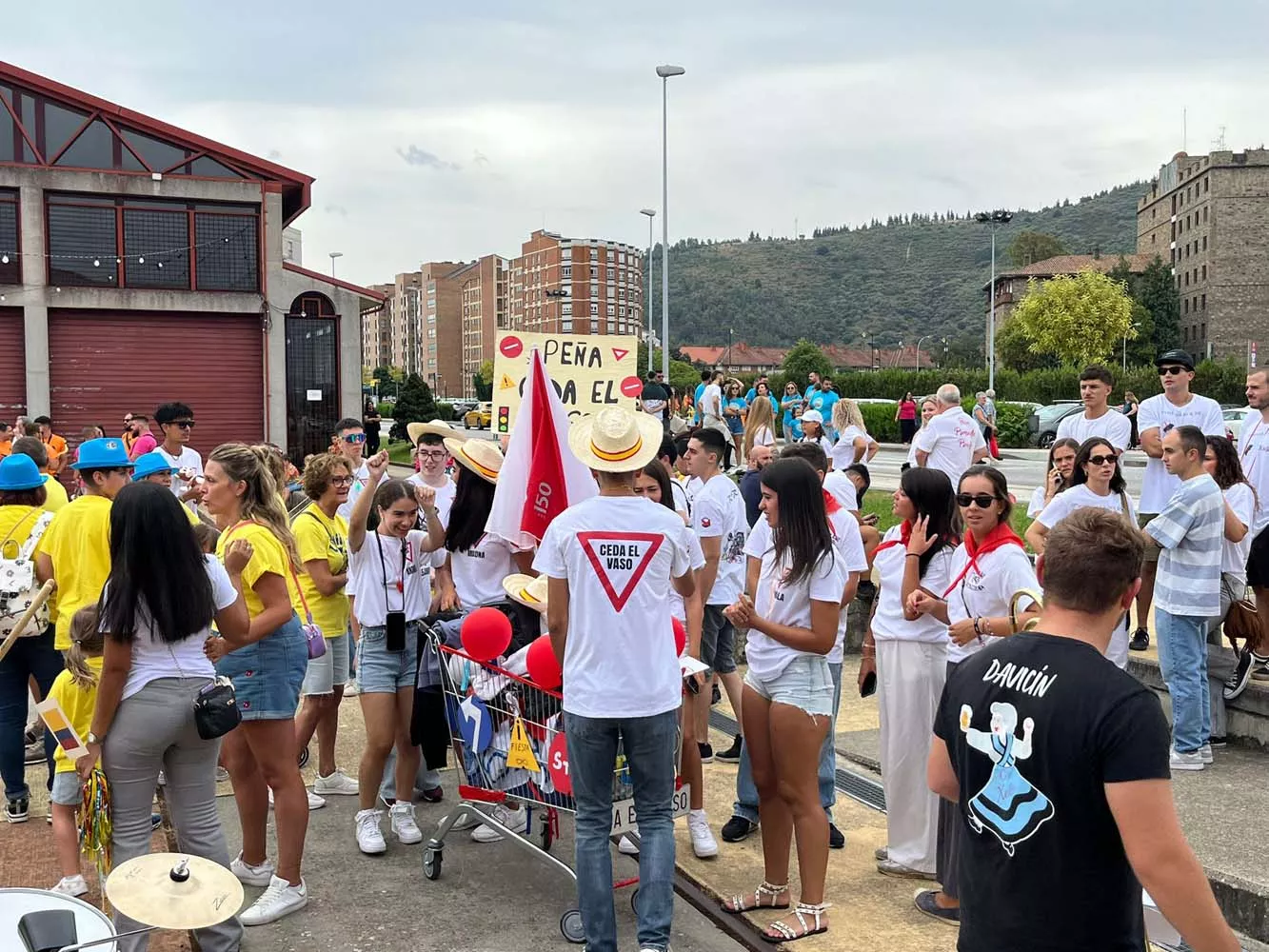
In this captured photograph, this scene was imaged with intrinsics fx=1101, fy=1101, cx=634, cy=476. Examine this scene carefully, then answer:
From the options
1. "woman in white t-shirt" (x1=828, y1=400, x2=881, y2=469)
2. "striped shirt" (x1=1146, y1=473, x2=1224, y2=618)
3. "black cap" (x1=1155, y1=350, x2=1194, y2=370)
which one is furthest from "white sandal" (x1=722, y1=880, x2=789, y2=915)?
"woman in white t-shirt" (x1=828, y1=400, x2=881, y2=469)

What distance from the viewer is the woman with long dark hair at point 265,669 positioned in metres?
4.79

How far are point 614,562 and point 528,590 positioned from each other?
130 cm

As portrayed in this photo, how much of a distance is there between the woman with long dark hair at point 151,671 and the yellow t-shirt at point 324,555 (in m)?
1.99

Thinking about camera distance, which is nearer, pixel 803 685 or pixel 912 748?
pixel 803 685

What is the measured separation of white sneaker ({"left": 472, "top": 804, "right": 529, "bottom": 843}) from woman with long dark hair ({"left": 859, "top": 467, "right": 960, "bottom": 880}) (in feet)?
5.87

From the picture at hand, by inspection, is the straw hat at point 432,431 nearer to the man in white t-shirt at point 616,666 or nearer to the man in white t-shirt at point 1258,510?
the man in white t-shirt at point 616,666

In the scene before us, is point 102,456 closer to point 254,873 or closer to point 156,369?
point 254,873

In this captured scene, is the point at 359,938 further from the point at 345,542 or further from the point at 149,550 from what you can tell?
the point at 345,542

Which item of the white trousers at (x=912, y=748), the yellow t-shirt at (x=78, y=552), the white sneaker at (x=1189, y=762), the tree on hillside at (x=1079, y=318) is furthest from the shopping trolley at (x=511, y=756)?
the tree on hillside at (x=1079, y=318)

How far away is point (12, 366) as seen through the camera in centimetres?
2489

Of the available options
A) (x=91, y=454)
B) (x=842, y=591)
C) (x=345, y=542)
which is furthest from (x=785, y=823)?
(x=91, y=454)

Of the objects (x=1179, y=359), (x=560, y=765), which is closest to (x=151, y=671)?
(x=560, y=765)

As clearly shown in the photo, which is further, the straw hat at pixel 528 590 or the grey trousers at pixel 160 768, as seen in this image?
the straw hat at pixel 528 590

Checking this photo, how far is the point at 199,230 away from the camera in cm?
2606
